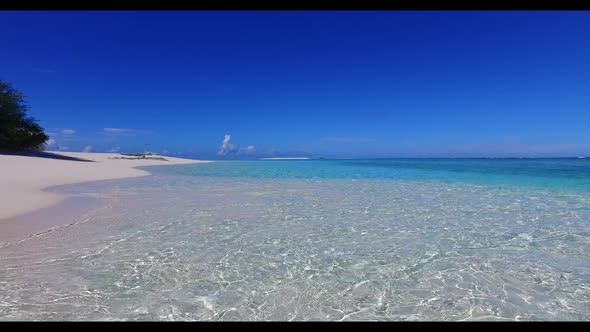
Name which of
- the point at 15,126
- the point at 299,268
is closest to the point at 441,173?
the point at 299,268

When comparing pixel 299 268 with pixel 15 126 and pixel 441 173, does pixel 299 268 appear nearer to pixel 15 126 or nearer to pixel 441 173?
pixel 441 173

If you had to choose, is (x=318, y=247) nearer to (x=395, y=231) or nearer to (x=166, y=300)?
(x=395, y=231)

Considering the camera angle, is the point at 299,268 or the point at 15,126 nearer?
the point at 299,268

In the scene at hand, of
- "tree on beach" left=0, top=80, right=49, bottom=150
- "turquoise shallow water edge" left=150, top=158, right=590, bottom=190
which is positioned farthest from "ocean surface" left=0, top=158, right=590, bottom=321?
"tree on beach" left=0, top=80, right=49, bottom=150

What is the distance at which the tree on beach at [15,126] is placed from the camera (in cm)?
3594

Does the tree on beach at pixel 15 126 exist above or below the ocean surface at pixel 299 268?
above

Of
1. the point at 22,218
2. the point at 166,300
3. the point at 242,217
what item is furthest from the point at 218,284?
the point at 22,218

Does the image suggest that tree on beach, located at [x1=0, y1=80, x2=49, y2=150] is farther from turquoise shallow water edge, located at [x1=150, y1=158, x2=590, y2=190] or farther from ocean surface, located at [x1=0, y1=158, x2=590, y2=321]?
ocean surface, located at [x1=0, y1=158, x2=590, y2=321]

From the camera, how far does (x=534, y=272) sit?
4.83 m

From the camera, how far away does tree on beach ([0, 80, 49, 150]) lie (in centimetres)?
3594

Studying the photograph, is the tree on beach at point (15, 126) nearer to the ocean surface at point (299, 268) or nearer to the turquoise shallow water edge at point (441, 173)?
the turquoise shallow water edge at point (441, 173)

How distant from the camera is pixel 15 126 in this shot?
3791 cm

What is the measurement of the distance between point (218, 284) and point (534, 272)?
5051 millimetres

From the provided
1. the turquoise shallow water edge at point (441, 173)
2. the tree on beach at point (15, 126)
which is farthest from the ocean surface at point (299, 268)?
the tree on beach at point (15, 126)
